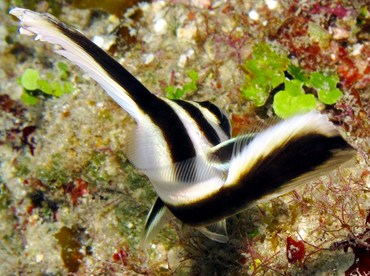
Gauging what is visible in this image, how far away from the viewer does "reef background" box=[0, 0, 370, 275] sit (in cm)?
266

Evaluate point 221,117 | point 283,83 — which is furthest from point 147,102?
point 283,83

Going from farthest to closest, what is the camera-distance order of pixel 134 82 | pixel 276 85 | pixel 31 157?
1. pixel 31 157
2. pixel 276 85
3. pixel 134 82

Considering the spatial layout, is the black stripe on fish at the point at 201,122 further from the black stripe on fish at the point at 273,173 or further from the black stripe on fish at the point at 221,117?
the black stripe on fish at the point at 273,173

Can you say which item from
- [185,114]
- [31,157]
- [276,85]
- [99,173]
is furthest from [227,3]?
[31,157]

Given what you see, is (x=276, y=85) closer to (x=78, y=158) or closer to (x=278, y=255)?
(x=278, y=255)

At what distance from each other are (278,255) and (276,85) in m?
1.36

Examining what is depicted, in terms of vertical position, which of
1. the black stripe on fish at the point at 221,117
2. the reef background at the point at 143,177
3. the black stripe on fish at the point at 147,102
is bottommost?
the reef background at the point at 143,177

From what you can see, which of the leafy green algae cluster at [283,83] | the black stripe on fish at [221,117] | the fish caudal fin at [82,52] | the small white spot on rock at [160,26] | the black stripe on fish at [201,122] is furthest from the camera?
the small white spot on rock at [160,26]

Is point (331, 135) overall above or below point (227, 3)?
above

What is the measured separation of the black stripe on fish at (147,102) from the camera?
60.6 inches

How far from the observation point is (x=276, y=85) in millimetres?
3207

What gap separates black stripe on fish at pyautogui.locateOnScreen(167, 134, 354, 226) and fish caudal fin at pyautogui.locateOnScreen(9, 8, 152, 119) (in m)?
Answer: 0.54

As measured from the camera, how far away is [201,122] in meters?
1.75

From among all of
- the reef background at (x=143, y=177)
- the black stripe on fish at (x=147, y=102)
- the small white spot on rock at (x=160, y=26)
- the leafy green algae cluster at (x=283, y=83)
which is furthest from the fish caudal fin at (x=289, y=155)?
the small white spot on rock at (x=160, y=26)
